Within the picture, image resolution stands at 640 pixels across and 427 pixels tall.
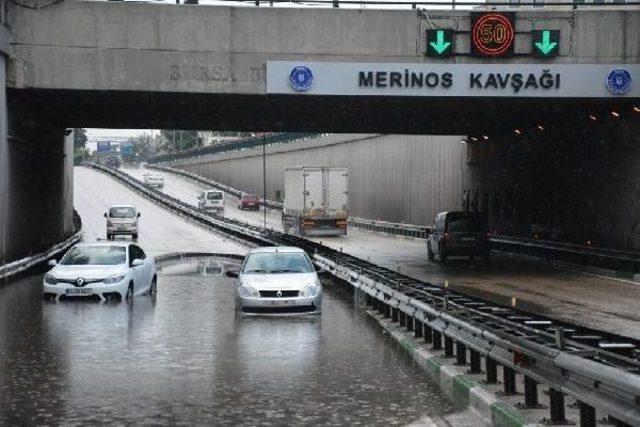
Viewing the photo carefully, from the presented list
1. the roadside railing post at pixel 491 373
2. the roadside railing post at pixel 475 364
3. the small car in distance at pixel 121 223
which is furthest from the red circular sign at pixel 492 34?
the small car in distance at pixel 121 223

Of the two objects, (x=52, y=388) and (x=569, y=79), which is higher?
(x=569, y=79)

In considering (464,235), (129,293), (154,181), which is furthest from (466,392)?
(154,181)

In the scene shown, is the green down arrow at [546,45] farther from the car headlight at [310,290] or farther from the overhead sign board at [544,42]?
the car headlight at [310,290]

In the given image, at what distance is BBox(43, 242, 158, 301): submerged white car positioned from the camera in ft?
74.2

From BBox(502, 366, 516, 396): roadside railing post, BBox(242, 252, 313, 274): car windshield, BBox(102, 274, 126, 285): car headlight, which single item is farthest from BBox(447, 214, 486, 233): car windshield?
BBox(502, 366, 516, 396): roadside railing post

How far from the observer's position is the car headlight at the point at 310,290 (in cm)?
2038

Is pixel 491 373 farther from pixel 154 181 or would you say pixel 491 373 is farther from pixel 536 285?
pixel 154 181

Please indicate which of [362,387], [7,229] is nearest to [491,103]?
[7,229]

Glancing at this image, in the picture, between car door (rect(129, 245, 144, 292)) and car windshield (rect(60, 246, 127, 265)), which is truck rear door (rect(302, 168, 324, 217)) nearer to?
car door (rect(129, 245, 144, 292))

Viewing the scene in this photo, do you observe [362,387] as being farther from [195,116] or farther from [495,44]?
[195,116]

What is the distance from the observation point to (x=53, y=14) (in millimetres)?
29297

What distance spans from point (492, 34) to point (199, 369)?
19446 millimetres

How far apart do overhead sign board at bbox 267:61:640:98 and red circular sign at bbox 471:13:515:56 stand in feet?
1.56

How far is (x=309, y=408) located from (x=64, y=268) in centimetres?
1367
